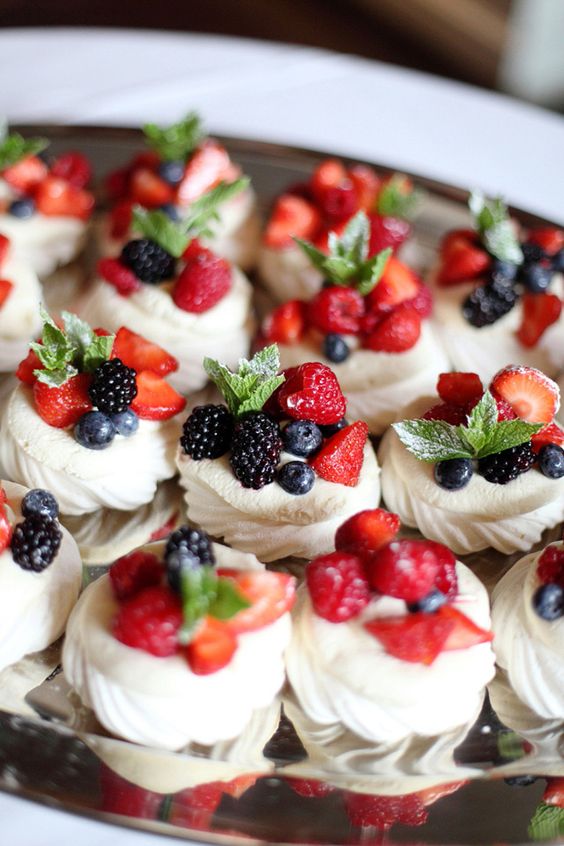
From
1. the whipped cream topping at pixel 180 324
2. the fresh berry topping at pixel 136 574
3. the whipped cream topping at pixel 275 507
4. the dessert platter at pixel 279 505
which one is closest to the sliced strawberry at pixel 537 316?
the dessert platter at pixel 279 505

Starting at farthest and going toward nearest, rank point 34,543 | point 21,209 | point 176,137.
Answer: point 176,137, point 21,209, point 34,543

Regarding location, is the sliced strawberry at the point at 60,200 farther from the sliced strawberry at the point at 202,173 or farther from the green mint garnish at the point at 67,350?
the green mint garnish at the point at 67,350


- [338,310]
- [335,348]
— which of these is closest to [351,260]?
[338,310]

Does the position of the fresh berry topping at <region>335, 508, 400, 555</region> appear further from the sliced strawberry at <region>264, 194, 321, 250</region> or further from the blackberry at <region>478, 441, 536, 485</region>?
the sliced strawberry at <region>264, 194, 321, 250</region>

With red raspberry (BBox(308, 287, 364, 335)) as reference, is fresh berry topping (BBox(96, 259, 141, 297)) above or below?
below

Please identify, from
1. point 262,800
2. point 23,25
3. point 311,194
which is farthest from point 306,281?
point 23,25

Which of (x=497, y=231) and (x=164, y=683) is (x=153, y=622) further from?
(x=497, y=231)

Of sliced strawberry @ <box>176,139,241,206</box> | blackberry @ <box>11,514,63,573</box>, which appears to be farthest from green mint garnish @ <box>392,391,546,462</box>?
sliced strawberry @ <box>176,139,241,206</box>
